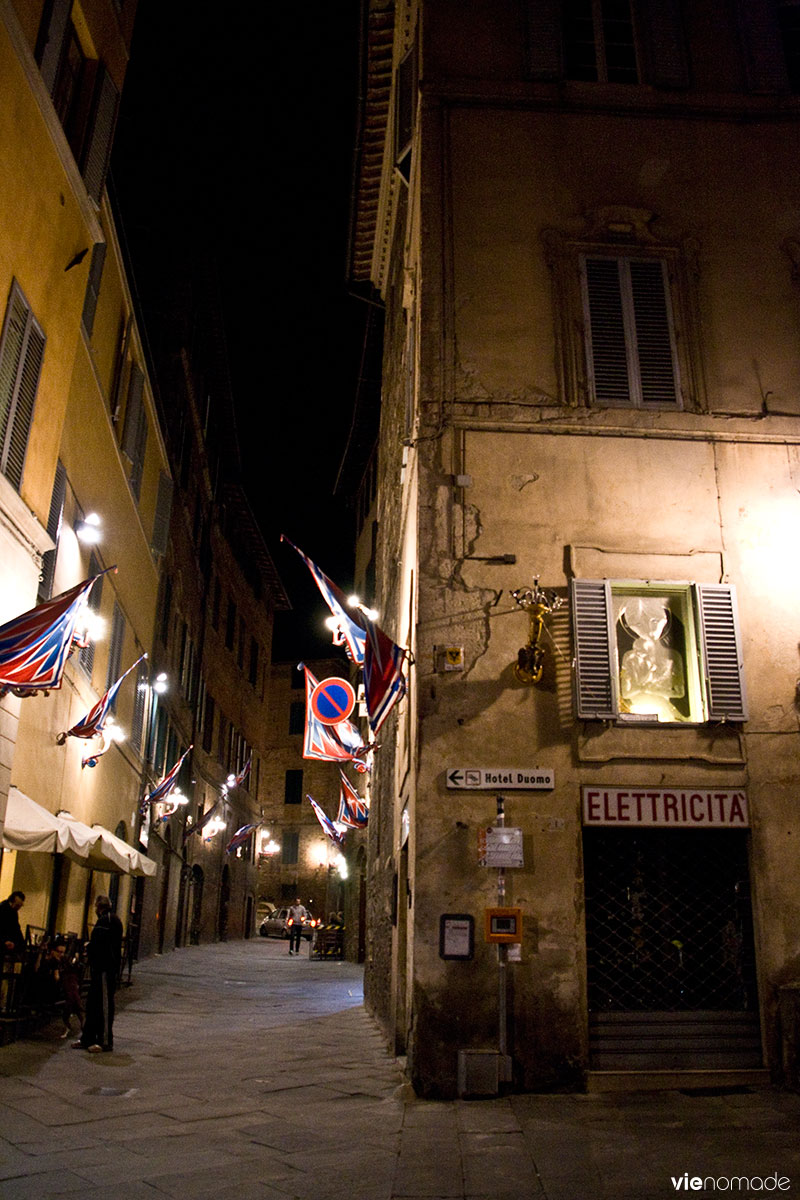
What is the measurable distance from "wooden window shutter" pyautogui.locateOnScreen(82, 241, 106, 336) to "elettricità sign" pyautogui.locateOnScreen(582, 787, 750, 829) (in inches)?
402

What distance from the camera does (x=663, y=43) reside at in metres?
12.6

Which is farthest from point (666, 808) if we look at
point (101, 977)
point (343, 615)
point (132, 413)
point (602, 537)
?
point (132, 413)

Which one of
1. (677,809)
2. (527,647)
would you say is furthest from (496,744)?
(677,809)

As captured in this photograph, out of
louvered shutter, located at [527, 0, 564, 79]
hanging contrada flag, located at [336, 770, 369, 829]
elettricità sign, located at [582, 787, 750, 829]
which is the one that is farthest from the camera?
hanging contrada flag, located at [336, 770, 369, 829]

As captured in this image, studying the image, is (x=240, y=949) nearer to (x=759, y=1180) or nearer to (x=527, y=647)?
(x=527, y=647)

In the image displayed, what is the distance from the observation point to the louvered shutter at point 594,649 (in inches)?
377

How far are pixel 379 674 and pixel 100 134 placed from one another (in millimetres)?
8769

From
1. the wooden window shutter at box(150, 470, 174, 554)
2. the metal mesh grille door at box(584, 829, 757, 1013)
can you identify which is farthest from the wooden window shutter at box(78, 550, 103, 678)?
the metal mesh grille door at box(584, 829, 757, 1013)

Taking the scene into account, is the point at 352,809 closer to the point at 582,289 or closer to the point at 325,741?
the point at 325,741

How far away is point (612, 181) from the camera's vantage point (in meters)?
11.8

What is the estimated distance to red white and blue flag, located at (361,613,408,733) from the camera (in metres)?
9.35

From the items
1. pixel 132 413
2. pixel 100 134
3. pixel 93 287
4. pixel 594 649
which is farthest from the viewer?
pixel 132 413

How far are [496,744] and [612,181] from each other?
7123mm

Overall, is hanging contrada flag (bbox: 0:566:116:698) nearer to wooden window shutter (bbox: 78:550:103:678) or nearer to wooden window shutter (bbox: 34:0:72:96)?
wooden window shutter (bbox: 78:550:103:678)
